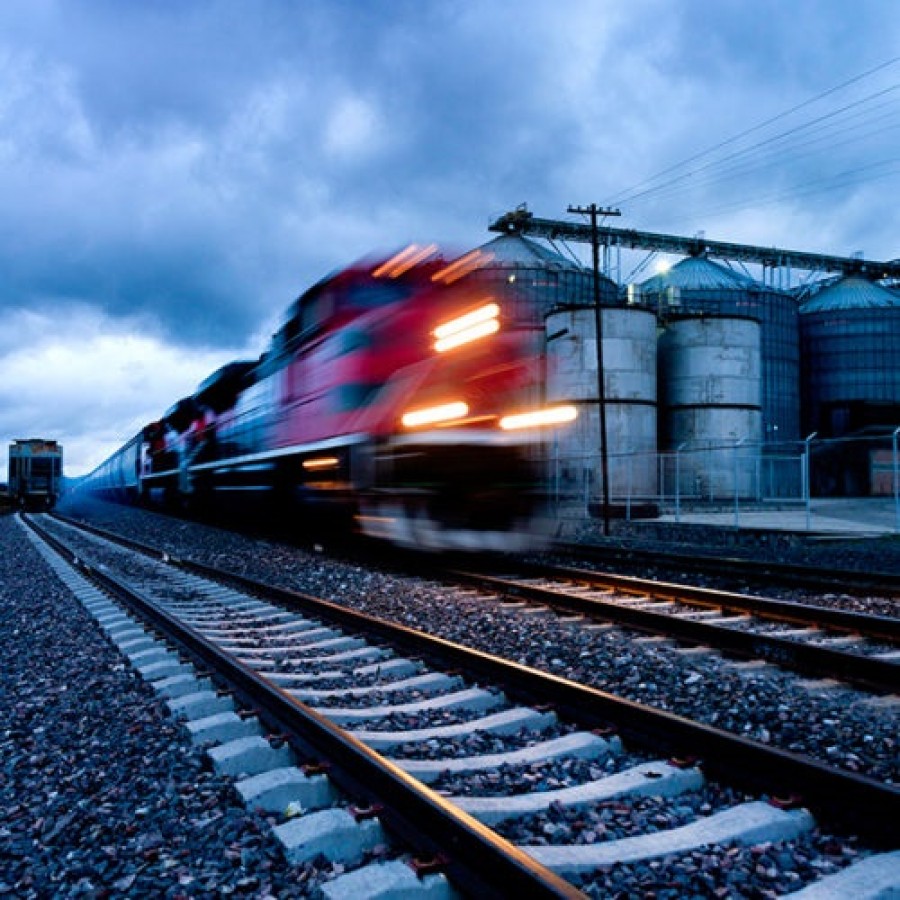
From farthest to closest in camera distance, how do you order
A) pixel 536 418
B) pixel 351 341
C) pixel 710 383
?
pixel 710 383 < pixel 351 341 < pixel 536 418

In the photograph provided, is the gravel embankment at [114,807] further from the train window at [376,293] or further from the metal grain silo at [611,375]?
the metal grain silo at [611,375]

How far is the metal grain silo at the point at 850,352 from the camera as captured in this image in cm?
4856

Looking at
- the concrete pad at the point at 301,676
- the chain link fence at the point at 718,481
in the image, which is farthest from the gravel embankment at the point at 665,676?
the chain link fence at the point at 718,481

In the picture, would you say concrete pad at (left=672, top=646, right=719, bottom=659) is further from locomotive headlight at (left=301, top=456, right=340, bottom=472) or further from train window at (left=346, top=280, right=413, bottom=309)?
train window at (left=346, top=280, right=413, bottom=309)

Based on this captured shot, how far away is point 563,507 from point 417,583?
16.7 m

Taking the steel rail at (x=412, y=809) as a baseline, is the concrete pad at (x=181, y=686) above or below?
below

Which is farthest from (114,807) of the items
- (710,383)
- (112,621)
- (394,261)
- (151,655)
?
(710,383)

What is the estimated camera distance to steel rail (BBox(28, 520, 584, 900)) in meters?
2.40

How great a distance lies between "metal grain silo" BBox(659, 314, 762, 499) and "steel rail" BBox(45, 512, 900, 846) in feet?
103

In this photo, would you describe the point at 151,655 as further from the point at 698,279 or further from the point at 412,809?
the point at 698,279

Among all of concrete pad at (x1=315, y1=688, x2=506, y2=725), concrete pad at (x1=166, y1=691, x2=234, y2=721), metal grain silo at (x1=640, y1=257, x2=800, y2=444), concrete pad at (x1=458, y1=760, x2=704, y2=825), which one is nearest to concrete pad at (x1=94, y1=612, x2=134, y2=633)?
concrete pad at (x1=166, y1=691, x2=234, y2=721)

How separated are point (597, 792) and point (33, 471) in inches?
1968

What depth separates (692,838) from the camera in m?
2.90

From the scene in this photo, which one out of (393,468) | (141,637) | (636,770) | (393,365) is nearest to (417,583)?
(393,468)
